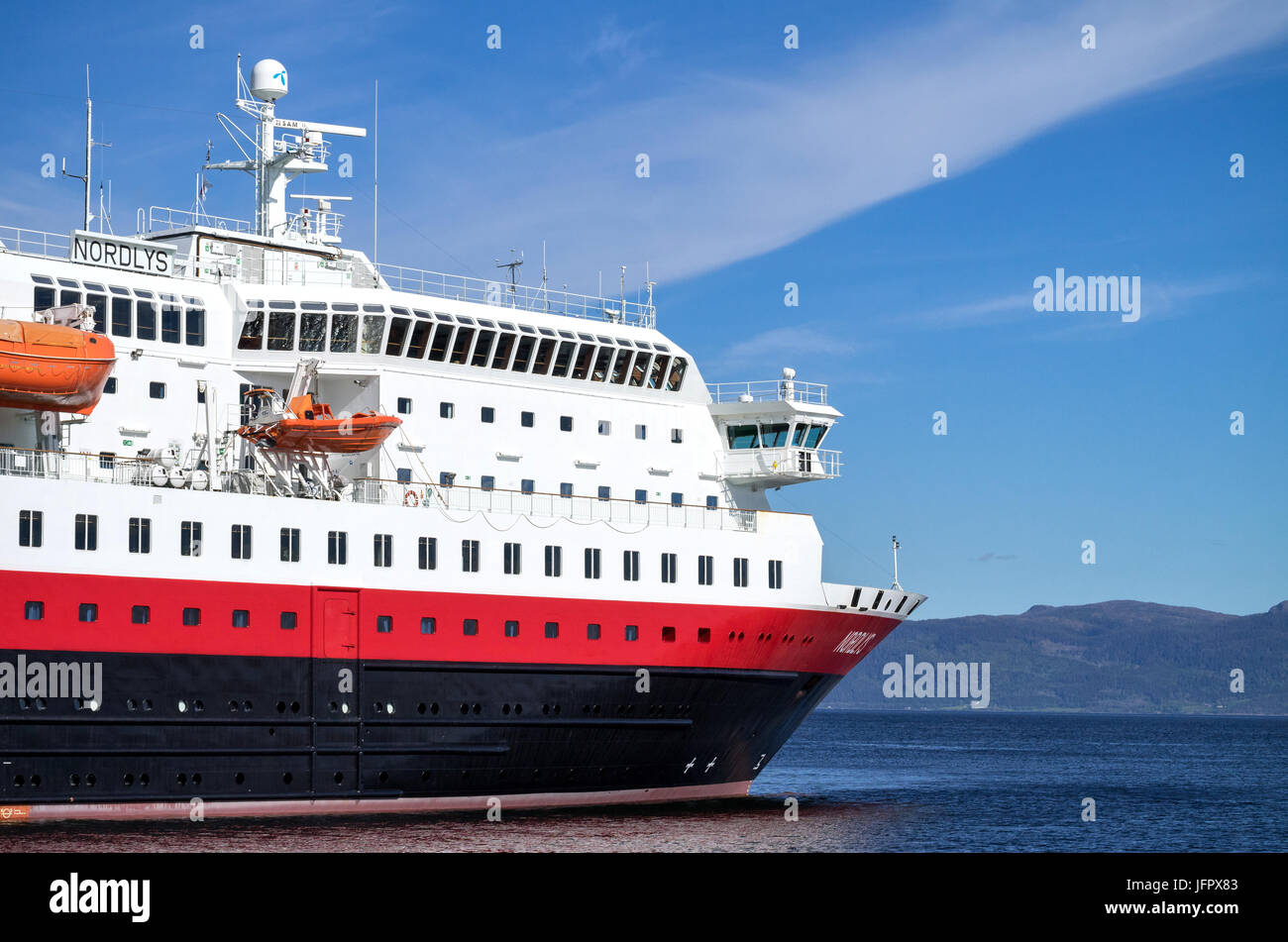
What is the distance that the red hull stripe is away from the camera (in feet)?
78.4

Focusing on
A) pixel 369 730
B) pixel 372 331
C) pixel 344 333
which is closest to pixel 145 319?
pixel 344 333

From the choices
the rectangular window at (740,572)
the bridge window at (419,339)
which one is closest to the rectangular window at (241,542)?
the bridge window at (419,339)

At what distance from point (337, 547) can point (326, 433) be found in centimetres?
208

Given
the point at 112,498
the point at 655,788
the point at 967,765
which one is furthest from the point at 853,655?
the point at 967,765

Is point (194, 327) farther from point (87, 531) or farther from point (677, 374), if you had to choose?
point (677, 374)

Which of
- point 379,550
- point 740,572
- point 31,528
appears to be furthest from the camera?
point 740,572

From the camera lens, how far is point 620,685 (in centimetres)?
2902

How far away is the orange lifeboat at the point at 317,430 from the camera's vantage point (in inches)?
1051

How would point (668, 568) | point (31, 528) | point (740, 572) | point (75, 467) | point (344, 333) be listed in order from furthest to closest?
point (740, 572) < point (668, 568) < point (344, 333) < point (75, 467) < point (31, 528)

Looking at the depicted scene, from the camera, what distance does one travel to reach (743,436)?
33.9m

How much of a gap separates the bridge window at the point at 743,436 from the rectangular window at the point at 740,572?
3674 millimetres

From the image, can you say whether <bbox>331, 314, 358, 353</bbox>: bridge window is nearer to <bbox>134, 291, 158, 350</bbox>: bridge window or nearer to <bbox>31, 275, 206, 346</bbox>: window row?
<bbox>31, 275, 206, 346</bbox>: window row

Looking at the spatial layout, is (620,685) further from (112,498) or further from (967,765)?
(967,765)
